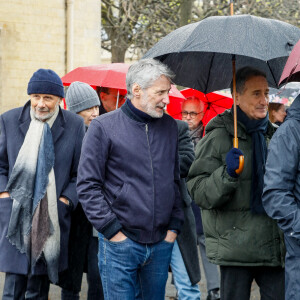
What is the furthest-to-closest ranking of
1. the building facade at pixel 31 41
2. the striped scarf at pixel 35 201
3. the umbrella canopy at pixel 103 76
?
the building facade at pixel 31 41
the umbrella canopy at pixel 103 76
the striped scarf at pixel 35 201

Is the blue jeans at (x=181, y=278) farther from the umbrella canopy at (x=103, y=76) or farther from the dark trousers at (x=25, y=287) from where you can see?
the umbrella canopy at (x=103, y=76)

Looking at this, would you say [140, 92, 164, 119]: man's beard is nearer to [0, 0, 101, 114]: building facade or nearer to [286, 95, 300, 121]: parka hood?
[286, 95, 300, 121]: parka hood

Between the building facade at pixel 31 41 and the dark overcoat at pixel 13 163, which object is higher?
the dark overcoat at pixel 13 163

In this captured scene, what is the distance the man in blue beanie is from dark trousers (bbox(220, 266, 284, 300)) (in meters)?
1.37

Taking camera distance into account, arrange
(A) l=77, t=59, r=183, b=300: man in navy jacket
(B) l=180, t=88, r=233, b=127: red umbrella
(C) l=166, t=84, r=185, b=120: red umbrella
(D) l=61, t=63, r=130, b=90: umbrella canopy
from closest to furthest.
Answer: (A) l=77, t=59, r=183, b=300: man in navy jacket < (D) l=61, t=63, r=130, b=90: umbrella canopy < (C) l=166, t=84, r=185, b=120: red umbrella < (B) l=180, t=88, r=233, b=127: red umbrella

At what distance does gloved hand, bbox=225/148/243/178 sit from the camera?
4215mm

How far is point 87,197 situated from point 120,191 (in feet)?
0.64

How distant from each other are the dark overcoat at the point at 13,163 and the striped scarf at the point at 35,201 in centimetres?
6

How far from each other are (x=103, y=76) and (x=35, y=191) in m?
2.33

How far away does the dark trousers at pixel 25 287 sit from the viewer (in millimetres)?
5195

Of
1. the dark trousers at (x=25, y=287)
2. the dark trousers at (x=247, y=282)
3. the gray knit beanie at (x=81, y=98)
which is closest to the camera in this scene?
the dark trousers at (x=247, y=282)

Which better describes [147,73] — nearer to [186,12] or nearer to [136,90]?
[136,90]

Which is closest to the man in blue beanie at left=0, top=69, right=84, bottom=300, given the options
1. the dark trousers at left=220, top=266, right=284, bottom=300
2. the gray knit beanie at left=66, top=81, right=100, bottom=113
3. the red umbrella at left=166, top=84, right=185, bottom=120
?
the gray knit beanie at left=66, top=81, right=100, bottom=113

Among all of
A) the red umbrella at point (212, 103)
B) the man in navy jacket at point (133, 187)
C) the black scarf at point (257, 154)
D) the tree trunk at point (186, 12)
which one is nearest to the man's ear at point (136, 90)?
the man in navy jacket at point (133, 187)
